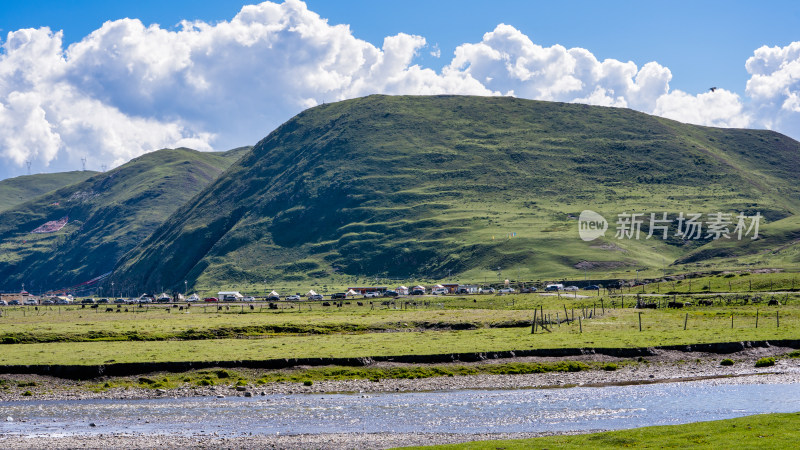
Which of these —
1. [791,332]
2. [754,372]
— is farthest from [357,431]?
[791,332]

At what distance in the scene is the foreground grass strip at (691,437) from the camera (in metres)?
35.8

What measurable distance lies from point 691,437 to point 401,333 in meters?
57.2

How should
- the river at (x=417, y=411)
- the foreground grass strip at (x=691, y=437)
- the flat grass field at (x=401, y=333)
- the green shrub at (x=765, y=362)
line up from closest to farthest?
the foreground grass strip at (x=691, y=437), the river at (x=417, y=411), the green shrub at (x=765, y=362), the flat grass field at (x=401, y=333)

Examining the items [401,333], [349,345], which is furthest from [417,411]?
[401,333]

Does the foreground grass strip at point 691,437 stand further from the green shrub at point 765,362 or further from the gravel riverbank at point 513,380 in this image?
the green shrub at point 765,362

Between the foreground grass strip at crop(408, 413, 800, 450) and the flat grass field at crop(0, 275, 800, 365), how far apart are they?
32.7m

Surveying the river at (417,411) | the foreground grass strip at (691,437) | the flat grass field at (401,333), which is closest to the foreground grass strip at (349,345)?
the flat grass field at (401,333)

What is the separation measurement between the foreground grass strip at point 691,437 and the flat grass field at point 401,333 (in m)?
32.7

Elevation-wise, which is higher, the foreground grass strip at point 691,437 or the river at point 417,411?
the foreground grass strip at point 691,437

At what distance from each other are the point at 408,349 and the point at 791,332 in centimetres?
4149

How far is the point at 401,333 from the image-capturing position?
93.2 metres

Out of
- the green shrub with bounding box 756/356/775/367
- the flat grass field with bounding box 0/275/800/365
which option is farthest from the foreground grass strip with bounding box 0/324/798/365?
the green shrub with bounding box 756/356/775/367

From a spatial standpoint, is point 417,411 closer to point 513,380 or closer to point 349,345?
point 513,380

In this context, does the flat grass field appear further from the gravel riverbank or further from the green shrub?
the green shrub
